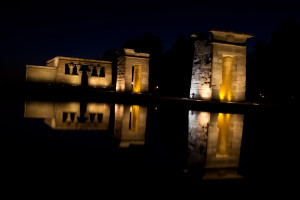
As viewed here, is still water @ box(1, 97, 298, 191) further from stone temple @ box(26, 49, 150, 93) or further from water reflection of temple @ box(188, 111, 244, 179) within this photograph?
stone temple @ box(26, 49, 150, 93)

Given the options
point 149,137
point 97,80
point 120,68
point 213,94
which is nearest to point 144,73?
point 120,68

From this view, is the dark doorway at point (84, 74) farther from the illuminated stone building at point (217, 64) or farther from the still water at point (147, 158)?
the still water at point (147, 158)

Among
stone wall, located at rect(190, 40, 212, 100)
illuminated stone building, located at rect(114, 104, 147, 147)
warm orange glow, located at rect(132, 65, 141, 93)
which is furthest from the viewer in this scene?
warm orange glow, located at rect(132, 65, 141, 93)

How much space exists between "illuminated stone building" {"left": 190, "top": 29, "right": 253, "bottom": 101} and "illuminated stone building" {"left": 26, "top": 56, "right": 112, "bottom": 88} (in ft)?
44.8

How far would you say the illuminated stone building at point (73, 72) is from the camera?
26406 millimetres

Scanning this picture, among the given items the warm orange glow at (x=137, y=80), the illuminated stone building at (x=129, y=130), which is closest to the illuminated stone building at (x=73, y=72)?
the warm orange glow at (x=137, y=80)

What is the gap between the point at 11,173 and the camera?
2.32m

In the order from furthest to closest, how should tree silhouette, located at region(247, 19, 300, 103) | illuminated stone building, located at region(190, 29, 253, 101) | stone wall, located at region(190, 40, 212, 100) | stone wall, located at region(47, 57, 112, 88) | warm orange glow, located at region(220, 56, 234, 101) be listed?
1. stone wall, located at region(47, 57, 112, 88)
2. tree silhouette, located at region(247, 19, 300, 103)
3. warm orange glow, located at region(220, 56, 234, 101)
4. stone wall, located at region(190, 40, 212, 100)
5. illuminated stone building, located at region(190, 29, 253, 101)

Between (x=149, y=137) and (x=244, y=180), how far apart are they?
9.79ft

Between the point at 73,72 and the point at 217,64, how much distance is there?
16735mm

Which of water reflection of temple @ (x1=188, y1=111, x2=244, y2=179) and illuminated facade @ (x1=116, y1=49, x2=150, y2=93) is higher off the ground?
illuminated facade @ (x1=116, y1=49, x2=150, y2=93)

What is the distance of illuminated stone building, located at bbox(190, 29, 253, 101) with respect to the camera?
1641 centimetres

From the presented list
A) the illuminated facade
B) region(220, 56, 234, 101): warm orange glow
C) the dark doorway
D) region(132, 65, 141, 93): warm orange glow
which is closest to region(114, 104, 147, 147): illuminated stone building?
region(220, 56, 234, 101): warm orange glow

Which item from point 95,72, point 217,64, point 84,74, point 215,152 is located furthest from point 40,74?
point 215,152
